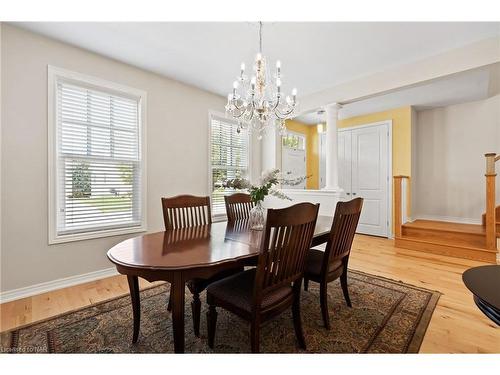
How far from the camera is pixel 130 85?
306 cm

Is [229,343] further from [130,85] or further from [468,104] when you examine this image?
[468,104]

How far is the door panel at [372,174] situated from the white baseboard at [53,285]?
183 inches

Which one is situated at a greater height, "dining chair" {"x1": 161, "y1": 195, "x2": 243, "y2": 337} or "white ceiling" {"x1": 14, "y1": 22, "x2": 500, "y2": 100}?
"white ceiling" {"x1": 14, "y1": 22, "x2": 500, "y2": 100}

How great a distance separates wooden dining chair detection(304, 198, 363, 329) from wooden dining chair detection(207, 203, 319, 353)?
262 mm

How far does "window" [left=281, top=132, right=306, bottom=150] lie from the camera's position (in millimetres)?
5668

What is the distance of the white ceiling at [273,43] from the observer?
2.32m

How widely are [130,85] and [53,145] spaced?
3.66ft

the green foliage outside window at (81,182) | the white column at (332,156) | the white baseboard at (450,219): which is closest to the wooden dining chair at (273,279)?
the green foliage outside window at (81,182)

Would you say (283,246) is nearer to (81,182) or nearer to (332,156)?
(81,182)

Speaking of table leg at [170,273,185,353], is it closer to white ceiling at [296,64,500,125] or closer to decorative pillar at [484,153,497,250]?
white ceiling at [296,64,500,125]

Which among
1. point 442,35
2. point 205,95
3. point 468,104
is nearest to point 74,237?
point 205,95

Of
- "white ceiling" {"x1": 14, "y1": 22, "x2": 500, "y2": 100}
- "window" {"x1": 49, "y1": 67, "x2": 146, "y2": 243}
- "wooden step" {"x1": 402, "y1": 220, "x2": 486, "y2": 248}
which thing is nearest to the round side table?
"white ceiling" {"x1": 14, "y1": 22, "x2": 500, "y2": 100}

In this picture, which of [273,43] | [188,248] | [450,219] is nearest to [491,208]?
[450,219]
